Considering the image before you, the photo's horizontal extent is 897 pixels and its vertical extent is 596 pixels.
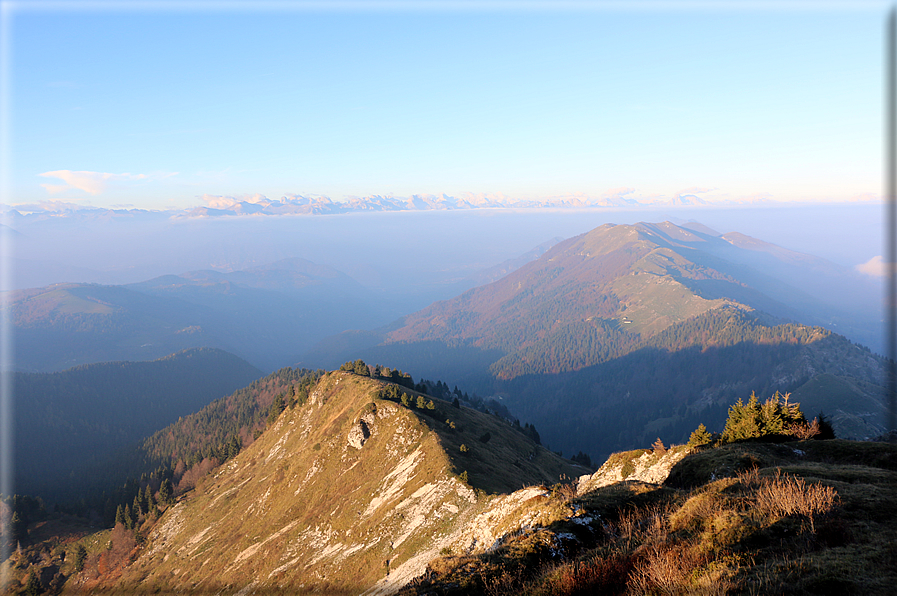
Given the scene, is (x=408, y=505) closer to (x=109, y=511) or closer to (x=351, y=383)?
(x=351, y=383)

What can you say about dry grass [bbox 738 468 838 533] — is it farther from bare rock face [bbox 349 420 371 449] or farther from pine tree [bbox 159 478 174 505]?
pine tree [bbox 159 478 174 505]

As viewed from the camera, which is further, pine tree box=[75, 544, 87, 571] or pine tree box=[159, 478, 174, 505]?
pine tree box=[159, 478, 174, 505]

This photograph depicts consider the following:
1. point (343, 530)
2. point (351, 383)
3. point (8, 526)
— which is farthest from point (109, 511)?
point (343, 530)

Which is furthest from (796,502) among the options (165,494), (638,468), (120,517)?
(120,517)

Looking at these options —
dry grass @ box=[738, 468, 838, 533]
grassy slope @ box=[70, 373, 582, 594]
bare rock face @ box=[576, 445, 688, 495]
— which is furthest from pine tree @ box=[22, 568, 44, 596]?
dry grass @ box=[738, 468, 838, 533]

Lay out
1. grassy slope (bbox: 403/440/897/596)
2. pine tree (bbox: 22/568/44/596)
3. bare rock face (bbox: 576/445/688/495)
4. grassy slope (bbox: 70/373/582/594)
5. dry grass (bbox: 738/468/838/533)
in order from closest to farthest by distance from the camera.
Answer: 1. grassy slope (bbox: 403/440/897/596)
2. dry grass (bbox: 738/468/838/533)
3. bare rock face (bbox: 576/445/688/495)
4. grassy slope (bbox: 70/373/582/594)
5. pine tree (bbox: 22/568/44/596)

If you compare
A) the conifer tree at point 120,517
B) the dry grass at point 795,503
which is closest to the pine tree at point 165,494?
the conifer tree at point 120,517

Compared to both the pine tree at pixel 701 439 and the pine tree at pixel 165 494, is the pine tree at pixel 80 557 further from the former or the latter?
the pine tree at pixel 701 439
